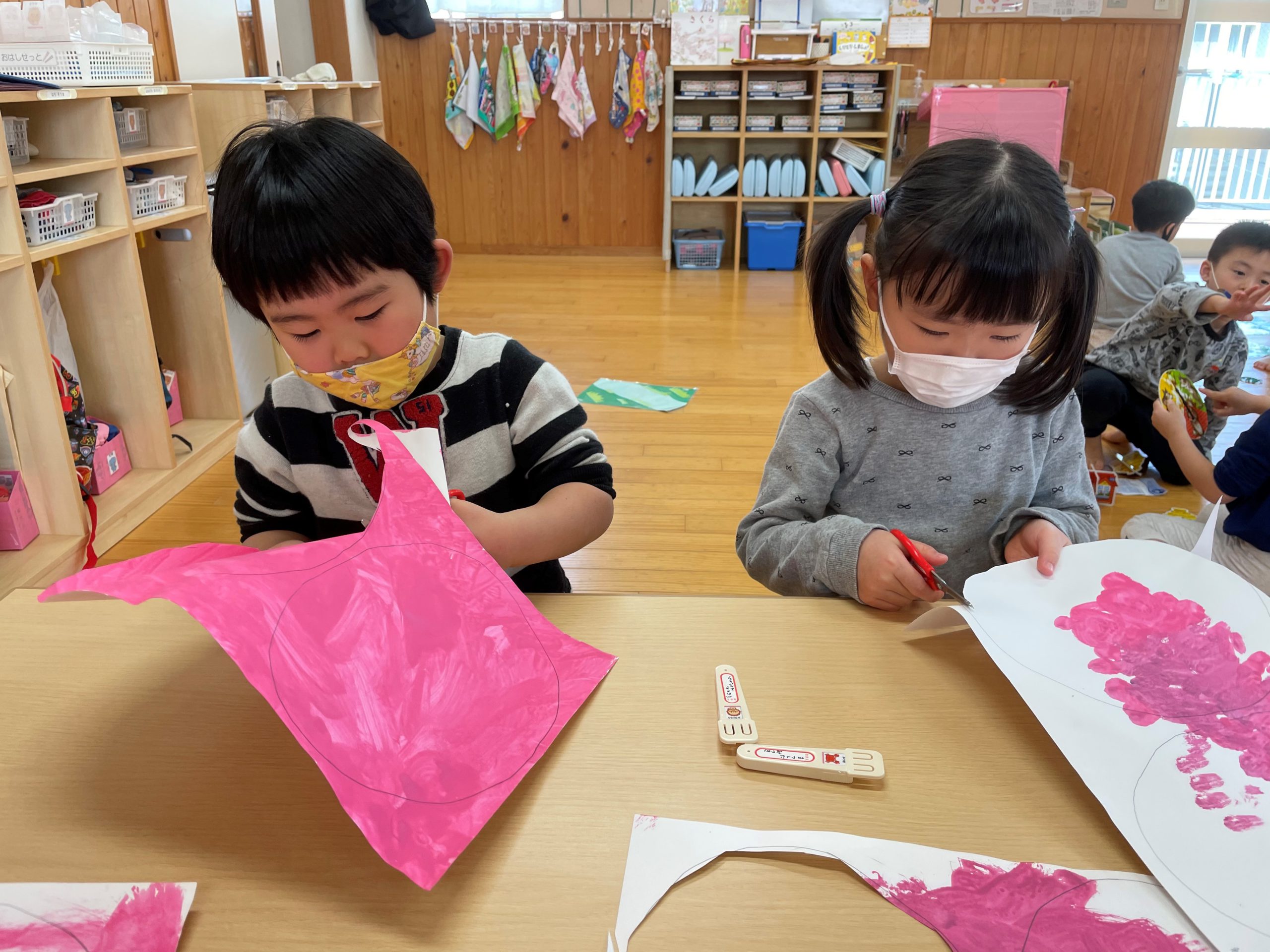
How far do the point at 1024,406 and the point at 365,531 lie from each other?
714mm

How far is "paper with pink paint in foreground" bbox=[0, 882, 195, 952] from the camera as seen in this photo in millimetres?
459

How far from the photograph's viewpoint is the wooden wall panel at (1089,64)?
522 centimetres

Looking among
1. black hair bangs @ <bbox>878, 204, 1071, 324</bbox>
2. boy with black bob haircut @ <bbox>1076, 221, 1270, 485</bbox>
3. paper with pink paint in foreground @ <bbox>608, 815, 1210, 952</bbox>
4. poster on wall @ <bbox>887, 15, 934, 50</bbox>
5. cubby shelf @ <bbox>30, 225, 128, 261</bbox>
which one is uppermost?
poster on wall @ <bbox>887, 15, 934, 50</bbox>

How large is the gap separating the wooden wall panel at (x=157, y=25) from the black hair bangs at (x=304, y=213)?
236 cm

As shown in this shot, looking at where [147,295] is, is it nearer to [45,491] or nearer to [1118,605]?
[45,491]

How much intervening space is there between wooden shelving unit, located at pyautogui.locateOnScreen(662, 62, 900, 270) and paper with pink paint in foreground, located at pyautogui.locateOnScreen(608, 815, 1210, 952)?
4569mm

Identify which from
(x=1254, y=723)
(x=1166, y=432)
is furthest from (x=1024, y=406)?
(x=1166, y=432)

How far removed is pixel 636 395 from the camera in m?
3.13

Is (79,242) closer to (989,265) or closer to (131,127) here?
(131,127)

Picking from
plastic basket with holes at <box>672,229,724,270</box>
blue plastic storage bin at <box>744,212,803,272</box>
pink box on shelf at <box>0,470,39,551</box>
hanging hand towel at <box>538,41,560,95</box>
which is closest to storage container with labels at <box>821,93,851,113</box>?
blue plastic storage bin at <box>744,212,803,272</box>

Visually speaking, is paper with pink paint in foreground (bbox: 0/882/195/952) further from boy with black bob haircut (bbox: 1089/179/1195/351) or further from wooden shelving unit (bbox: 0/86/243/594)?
boy with black bob haircut (bbox: 1089/179/1195/351)

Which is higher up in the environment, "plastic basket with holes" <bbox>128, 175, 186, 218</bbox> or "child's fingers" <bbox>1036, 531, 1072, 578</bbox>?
"plastic basket with holes" <bbox>128, 175, 186, 218</bbox>

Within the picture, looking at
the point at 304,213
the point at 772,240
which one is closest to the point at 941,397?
the point at 304,213

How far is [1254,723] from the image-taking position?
0.58 metres
